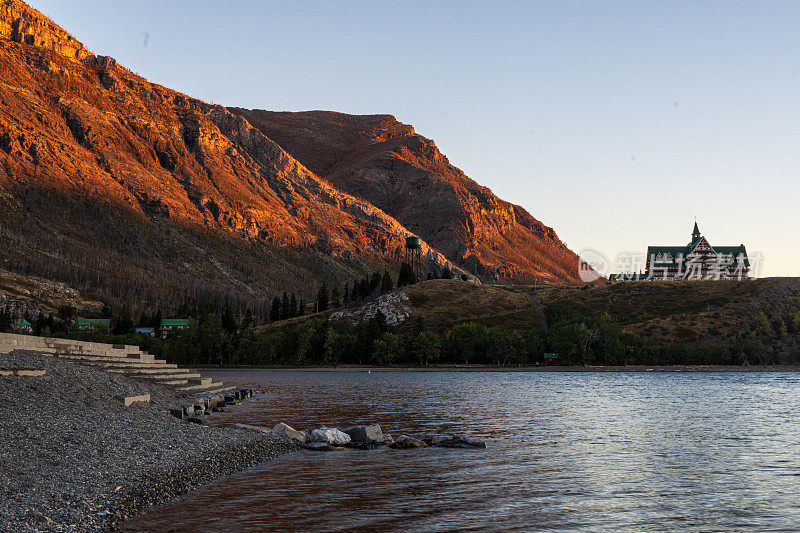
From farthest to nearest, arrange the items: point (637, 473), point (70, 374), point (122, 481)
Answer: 1. point (70, 374)
2. point (637, 473)
3. point (122, 481)

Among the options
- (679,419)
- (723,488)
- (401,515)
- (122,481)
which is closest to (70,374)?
(122,481)

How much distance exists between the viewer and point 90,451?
101 ft

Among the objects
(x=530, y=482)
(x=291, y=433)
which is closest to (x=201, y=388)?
(x=291, y=433)

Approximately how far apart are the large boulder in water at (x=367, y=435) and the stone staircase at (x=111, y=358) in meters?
28.8

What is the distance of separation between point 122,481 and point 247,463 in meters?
9.64

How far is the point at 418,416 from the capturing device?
65562 millimetres

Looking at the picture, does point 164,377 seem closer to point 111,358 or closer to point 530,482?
point 111,358

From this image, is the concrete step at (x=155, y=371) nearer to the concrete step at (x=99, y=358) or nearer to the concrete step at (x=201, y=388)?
the concrete step at (x=99, y=358)

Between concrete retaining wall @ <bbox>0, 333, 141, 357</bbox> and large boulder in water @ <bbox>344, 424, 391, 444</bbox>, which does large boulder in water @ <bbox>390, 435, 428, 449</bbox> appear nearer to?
large boulder in water @ <bbox>344, 424, 391, 444</bbox>

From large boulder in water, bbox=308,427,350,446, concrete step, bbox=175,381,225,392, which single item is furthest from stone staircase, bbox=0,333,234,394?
large boulder in water, bbox=308,427,350,446

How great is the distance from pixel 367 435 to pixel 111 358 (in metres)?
38.8

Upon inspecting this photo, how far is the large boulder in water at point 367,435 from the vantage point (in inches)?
1742

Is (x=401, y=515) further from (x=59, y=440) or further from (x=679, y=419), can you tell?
(x=679, y=419)

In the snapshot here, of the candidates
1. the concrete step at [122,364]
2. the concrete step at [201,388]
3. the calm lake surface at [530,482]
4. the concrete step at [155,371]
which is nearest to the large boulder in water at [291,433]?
the calm lake surface at [530,482]
